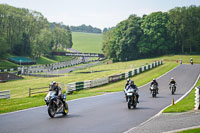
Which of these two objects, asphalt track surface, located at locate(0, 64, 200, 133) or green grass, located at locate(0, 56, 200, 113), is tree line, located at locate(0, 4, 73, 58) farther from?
asphalt track surface, located at locate(0, 64, 200, 133)

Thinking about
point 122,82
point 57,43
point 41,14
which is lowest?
point 122,82

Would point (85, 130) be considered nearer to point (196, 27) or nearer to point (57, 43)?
point (196, 27)

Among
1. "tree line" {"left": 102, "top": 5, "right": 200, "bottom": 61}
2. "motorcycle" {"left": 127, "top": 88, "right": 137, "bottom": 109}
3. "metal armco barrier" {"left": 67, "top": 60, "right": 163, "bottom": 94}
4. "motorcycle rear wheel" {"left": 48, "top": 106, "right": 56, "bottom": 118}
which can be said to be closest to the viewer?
"motorcycle rear wheel" {"left": 48, "top": 106, "right": 56, "bottom": 118}

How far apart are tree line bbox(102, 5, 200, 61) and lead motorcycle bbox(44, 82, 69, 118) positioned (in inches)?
3416

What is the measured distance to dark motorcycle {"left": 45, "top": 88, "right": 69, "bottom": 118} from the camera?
14450mm

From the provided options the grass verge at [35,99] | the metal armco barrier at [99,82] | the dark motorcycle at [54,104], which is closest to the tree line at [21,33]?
the metal armco barrier at [99,82]

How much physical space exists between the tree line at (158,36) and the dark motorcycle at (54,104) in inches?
3416

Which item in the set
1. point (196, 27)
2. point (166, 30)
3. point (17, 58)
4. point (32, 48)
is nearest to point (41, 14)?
point (32, 48)

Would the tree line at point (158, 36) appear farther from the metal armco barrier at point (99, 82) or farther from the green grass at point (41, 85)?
the metal armco barrier at point (99, 82)

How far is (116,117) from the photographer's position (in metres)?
15.3

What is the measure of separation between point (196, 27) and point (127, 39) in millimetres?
25233

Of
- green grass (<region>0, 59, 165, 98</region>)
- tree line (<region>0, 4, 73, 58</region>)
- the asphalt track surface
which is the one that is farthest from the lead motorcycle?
tree line (<region>0, 4, 73, 58</region>)

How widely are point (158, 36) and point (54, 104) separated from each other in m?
90.8

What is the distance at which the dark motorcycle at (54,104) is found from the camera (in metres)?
14.4
